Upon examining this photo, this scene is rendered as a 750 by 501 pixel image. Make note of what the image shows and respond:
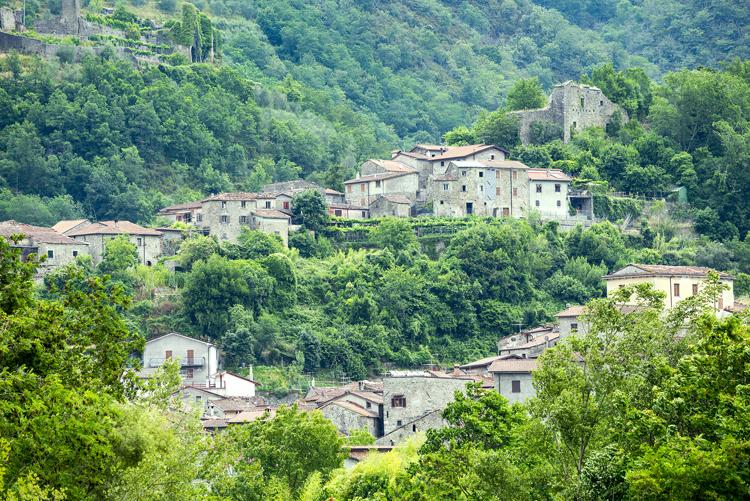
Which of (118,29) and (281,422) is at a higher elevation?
(118,29)

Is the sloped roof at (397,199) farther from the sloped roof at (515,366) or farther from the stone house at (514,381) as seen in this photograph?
the stone house at (514,381)

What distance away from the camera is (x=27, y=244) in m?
114

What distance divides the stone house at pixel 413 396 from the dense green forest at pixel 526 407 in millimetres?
29593

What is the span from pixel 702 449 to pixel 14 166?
352 ft

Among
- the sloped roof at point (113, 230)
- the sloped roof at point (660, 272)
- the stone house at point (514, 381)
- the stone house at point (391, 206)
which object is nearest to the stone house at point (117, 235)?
the sloped roof at point (113, 230)

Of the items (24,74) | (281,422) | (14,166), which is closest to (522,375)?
(281,422)

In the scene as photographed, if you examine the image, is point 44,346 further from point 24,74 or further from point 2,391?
point 24,74

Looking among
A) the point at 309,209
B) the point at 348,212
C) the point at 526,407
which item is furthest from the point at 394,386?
the point at 348,212

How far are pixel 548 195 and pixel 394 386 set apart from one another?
41.2 metres

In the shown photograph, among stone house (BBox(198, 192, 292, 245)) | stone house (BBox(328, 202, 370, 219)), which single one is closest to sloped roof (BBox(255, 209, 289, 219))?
stone house (BBox(198, 192, 292, 245))

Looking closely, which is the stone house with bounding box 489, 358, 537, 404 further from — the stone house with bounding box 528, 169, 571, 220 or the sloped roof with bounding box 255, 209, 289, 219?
the stone house with bounding box 528, 169, 571, 220

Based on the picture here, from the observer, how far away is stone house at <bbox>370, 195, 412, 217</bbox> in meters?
126

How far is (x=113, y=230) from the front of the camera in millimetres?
119312

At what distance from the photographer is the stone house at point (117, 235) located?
117m
